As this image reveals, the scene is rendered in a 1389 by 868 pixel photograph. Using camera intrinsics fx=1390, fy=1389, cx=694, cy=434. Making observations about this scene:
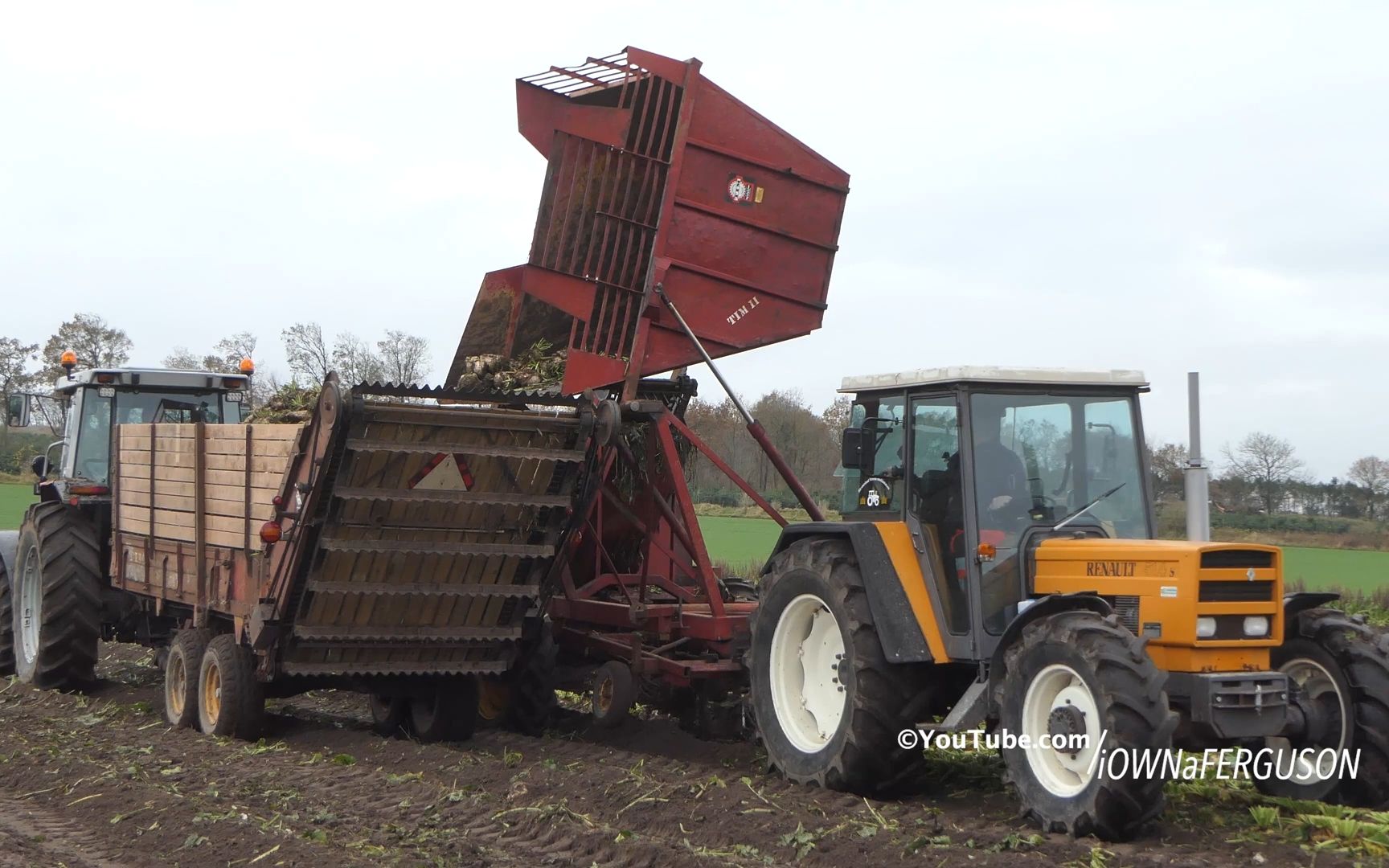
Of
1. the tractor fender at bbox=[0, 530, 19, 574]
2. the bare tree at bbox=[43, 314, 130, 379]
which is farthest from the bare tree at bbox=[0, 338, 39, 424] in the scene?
the tractor fender at bbox=[0, 530, 19, 574]

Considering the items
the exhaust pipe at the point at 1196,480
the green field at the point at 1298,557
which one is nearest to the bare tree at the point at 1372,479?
the green field at the point at 1298,557

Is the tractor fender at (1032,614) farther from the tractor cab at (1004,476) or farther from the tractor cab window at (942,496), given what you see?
the tractor cab window at (942,496)

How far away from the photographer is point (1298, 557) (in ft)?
93.0

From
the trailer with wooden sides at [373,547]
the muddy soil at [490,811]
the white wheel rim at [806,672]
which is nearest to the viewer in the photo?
the muddy soil at [490,811]

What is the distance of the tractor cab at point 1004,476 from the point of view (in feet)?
22.0

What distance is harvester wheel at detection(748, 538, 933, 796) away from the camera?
6.79 metres

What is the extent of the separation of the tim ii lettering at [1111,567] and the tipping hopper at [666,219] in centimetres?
369

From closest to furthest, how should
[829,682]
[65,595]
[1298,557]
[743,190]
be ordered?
[829,682] → [743,190] → [65,595] → [1298,557]

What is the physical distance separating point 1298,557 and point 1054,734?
2493 cm

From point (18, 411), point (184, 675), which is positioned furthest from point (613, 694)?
point (18, 411)

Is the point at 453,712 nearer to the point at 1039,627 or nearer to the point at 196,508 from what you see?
the point at 196,508

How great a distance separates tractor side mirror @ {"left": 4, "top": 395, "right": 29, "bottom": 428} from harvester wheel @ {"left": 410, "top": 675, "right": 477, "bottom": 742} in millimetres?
4912

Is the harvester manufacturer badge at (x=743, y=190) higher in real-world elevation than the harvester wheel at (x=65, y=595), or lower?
higher

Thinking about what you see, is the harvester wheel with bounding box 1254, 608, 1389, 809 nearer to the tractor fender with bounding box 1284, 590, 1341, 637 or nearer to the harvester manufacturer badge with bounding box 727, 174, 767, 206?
the tractor fender with bounding box 1284, 590, 1341, 637
